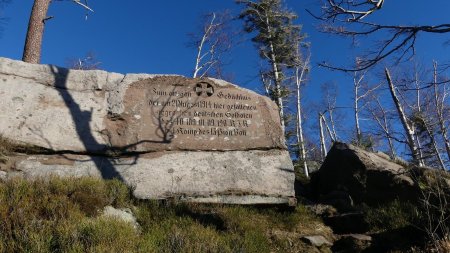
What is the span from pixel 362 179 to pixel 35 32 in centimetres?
989

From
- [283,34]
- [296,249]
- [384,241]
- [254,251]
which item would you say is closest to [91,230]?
[254,251]

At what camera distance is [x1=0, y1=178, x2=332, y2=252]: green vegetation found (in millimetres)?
4223

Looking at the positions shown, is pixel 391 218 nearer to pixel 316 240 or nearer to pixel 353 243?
pixel 353 243

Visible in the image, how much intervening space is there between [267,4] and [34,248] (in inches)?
796

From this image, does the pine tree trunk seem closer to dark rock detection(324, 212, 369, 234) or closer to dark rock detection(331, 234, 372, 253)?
dark rock detection(324, 212, 369, 234)

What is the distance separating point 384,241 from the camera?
6.03 meters

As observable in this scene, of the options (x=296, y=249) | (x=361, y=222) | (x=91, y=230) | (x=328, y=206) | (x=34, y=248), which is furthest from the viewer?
(x=328, y=206)

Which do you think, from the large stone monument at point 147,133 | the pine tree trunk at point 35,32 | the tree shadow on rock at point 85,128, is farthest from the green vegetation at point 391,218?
the pine tree trunk at point 35,32

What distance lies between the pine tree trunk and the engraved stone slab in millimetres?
4665

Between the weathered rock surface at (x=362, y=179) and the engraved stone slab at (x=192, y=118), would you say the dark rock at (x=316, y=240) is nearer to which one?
the weathered rock surface at (x=362, y=179)

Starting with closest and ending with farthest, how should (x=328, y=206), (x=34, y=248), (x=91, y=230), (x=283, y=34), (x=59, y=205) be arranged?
(x=34, y=248), (x=91, y=230), (x=59, y=205), (x=328, y=206), (x=283, y=34)

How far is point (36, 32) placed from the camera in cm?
1126

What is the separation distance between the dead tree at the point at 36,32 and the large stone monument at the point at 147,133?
11.3 feet

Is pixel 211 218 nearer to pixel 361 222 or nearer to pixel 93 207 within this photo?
pixel 93 207
